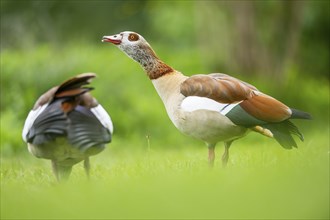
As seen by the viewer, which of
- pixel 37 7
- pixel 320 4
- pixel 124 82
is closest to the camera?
pixel 124 82

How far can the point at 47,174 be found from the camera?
409cm

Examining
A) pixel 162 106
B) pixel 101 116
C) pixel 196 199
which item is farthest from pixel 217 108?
pixel 162 106

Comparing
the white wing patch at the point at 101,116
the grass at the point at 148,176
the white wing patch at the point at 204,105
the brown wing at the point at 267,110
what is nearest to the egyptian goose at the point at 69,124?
the white wing patch at the point at 101,116

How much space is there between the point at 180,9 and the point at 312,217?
54.6 feet

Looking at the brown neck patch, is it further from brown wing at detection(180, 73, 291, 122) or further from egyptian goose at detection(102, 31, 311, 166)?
brown wing at detection(180, 73, 291, 122)

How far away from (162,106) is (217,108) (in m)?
6.37

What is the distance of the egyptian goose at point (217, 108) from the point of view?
3314 mm

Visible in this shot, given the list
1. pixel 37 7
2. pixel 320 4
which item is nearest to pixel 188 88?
pixel 37 7

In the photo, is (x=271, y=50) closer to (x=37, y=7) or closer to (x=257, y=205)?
(x=37, y=7)

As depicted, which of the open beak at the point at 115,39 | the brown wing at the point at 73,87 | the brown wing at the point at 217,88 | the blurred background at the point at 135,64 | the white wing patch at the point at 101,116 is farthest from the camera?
the blurred background at the point at 135,64

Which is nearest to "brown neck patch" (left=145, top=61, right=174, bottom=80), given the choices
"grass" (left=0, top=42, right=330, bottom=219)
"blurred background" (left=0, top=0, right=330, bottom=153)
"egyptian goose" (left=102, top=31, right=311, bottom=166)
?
"egyptian goose" (left=102, top=31, right=311, bottom=166)

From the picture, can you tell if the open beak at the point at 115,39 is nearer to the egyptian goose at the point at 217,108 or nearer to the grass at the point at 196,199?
the egyptian goose at the point at 217,108

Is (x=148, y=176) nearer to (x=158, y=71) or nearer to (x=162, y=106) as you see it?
(x=158, y=71)

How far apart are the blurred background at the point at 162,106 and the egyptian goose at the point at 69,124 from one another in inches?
7.0
